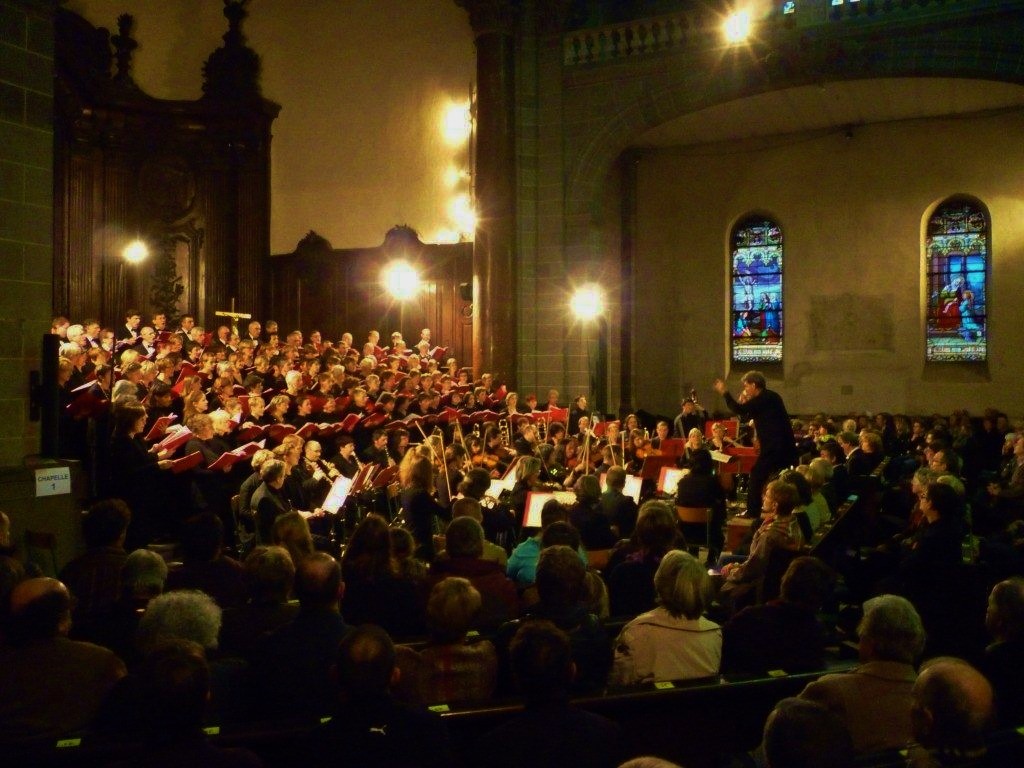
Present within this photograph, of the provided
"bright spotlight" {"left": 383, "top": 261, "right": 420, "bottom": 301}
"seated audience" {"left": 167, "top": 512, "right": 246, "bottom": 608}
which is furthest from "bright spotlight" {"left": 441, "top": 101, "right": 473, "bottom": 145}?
"seated audience" {"left": 167, "top": 512, "right": 246, "bottom": 608}

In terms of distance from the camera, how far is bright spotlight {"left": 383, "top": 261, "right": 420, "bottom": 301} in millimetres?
18906

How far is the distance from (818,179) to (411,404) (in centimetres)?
1022

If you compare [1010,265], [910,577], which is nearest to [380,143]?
[1010,265]

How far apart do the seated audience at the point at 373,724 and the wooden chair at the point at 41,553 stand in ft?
12.2

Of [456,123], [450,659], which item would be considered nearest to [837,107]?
[456,123]

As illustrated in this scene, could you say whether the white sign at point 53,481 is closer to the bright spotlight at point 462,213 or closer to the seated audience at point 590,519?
the seated audience at point 590,519

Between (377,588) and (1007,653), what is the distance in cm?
267

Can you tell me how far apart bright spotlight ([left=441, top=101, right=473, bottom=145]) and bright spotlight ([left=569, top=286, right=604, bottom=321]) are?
4161 mm

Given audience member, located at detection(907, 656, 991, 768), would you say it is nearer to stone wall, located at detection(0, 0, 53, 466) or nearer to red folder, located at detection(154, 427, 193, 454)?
stone wall, located at detection(0, 0, 53, 466)

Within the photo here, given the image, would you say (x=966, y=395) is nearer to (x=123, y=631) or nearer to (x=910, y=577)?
(x=910, y=577)

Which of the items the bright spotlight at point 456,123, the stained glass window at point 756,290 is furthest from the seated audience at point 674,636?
the stained glass window at point 756,290

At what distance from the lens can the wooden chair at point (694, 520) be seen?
30.0 feet

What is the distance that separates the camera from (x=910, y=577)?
5625mm

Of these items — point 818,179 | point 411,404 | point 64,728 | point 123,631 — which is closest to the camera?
point 64,728
